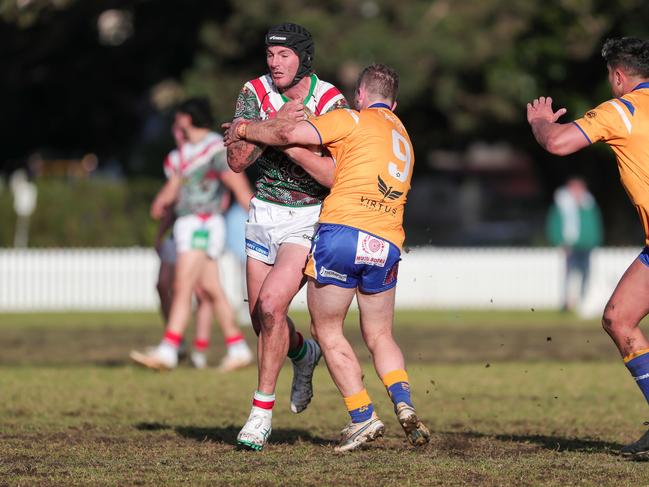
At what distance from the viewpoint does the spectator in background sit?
23.3 m

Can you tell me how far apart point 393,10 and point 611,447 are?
21497 millimetres

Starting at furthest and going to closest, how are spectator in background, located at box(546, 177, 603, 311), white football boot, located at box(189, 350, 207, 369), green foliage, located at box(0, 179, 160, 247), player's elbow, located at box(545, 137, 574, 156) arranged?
green foliage, located at box(0, 179, 160, 247) < spectator in background, located at box(546, 177, 603, 311) < white football boot, located at box(189, 350, 207, 369) < player's elbow, located at box(545, 137, 574, 156)

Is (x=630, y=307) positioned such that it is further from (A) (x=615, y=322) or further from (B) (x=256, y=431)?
(B) (x=256, y=431)

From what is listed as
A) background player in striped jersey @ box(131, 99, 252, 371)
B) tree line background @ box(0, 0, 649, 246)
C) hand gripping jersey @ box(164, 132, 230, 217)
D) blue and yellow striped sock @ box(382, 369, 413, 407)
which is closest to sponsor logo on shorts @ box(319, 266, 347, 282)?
blue and yellow striped sock @ box(382, 369, 413, 407)

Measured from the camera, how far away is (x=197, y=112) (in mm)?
12594

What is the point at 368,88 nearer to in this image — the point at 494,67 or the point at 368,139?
the point at 368,139

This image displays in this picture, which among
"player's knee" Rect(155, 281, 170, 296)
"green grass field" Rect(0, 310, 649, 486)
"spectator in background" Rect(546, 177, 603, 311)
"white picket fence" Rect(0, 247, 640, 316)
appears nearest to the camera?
"green grass field" Rect(0, 310, 649, 486)

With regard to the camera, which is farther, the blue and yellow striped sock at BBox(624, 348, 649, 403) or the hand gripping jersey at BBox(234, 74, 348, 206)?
the hand gripping jersey at BBox(234, 74, 348, 206)

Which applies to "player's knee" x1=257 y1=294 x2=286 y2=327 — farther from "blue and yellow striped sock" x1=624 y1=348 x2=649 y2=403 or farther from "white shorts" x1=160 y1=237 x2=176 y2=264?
"white shorts" x1=160 y1=237 x2=176 y2=264

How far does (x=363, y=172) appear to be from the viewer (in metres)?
7.42

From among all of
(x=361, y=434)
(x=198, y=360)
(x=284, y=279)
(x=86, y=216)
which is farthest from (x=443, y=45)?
(x=361, y=434)

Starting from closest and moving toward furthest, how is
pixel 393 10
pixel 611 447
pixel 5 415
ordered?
pixel 611 447 → pixel 5 415 → pixel 393 10

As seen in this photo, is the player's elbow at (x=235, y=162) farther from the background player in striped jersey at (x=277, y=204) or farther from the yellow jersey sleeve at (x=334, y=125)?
the yellow jersey sleeve at (x=334, y=125)

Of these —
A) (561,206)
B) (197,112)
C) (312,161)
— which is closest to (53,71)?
(561,206)
